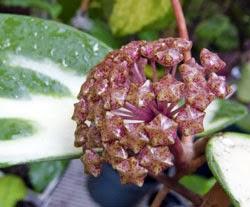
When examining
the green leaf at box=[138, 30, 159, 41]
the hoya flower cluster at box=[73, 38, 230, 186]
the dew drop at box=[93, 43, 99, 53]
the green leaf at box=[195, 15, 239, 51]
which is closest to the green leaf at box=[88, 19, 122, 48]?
the green leaf at box=[138, 30, 159, 41]

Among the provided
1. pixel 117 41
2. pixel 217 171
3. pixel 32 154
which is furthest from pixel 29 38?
pixel 117 41

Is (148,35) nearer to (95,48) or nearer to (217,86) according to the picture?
(95,48)

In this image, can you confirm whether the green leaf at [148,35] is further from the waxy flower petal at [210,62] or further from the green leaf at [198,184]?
the waxy flower petal at [210,62]

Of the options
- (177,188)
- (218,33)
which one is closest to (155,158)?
(177,188)

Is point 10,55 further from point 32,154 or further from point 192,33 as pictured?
point 192,33

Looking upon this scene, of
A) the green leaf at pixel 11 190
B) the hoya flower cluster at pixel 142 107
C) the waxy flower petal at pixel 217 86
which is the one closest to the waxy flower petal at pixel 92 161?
the hoya flower cluster at pixel 142 107

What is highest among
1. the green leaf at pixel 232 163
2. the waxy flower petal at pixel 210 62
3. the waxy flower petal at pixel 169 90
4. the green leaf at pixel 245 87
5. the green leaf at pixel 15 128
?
the waxy flower petal at pixel 210 62
